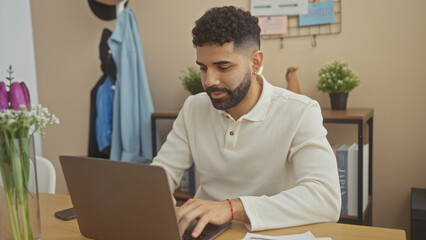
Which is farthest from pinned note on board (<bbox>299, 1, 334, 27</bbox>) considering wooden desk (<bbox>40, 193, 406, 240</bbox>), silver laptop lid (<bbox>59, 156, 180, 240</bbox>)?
silver laptop lid (<bbox>59, 156, 180, 240</bbox>)

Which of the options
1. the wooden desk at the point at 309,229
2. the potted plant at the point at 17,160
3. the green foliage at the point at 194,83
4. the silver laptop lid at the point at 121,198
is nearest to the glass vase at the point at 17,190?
the potted plant at the point at 17,160

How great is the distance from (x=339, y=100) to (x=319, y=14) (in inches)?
20.3

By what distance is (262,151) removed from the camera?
4.58 feet

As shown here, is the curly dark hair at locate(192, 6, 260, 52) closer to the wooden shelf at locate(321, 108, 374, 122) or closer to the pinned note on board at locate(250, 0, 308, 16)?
the wooden shelf at locate(321, 108, 374, 122)

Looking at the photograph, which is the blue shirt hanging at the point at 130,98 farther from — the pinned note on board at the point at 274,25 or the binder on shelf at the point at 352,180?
the binder on shelf at the point at 352,180

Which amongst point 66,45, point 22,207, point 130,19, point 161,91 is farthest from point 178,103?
point 22,207

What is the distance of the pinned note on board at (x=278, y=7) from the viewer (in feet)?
7.88

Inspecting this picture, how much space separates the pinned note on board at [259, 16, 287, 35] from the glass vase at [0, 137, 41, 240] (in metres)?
1.88

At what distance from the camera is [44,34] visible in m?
3.33

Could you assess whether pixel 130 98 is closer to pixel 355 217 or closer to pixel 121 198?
pixel 355 217

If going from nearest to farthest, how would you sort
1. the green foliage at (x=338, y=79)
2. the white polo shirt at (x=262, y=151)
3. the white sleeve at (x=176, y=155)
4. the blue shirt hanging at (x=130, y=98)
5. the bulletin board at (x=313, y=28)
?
the white polo shirt at (x=262, y=151)
the white sleeve at (x=176, y=155)
the green foliage at (x=338, y=79)
the bulletin board at (x=313, y=28)
the blue shirt hanging at (x=130, y=98)

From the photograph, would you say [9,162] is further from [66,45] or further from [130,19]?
[66,45]

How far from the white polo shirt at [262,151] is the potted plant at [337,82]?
0.80 meters

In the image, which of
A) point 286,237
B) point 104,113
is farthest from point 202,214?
point 104,113
